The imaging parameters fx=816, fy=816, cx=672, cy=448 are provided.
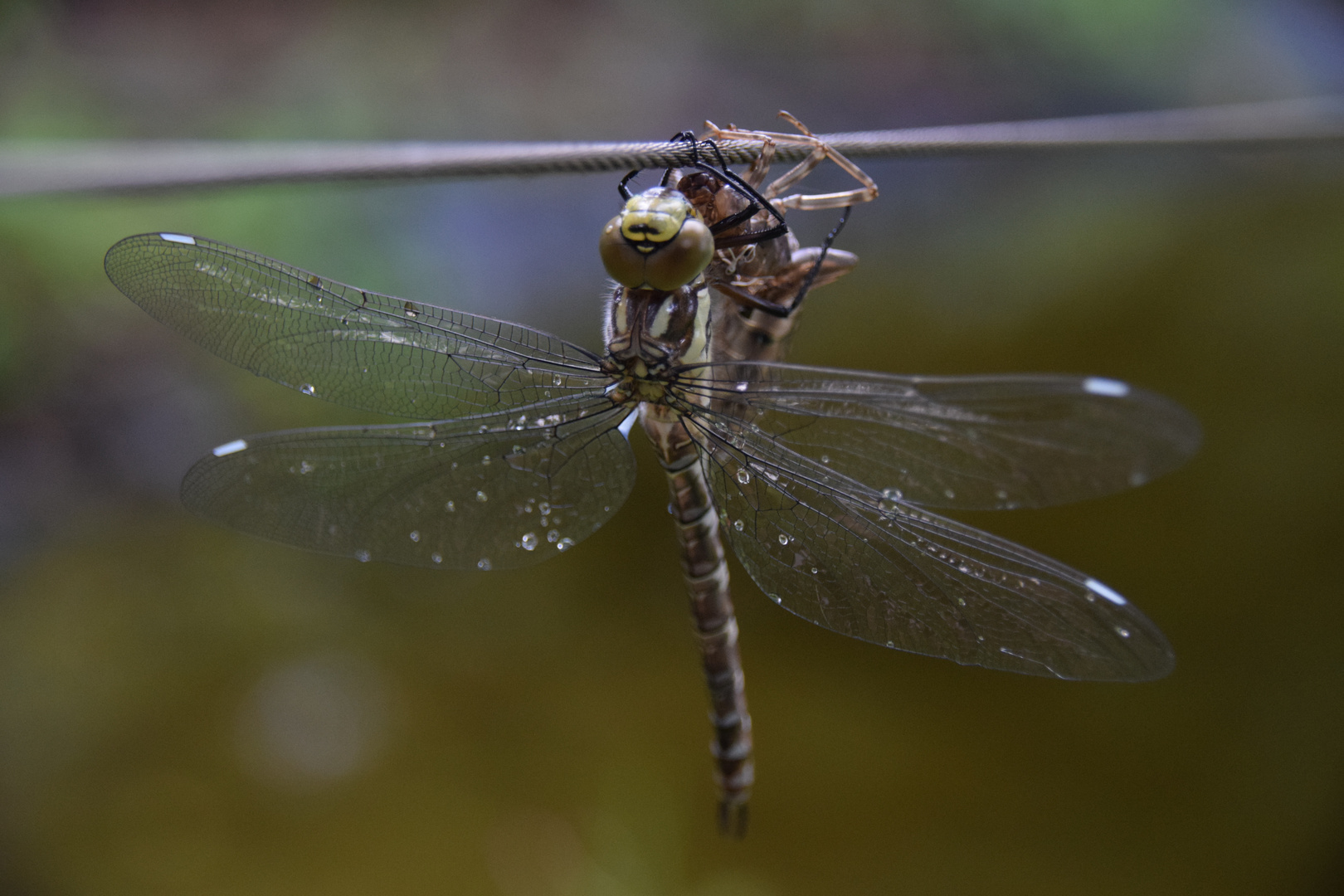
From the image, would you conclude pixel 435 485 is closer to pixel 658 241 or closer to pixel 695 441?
pixel 695 441

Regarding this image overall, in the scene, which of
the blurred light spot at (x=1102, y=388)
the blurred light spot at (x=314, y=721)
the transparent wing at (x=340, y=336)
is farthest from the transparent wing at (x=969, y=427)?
the blurred light spot at (x=314, y=721)

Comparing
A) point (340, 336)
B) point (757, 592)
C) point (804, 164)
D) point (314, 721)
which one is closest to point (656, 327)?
point (804, 164)

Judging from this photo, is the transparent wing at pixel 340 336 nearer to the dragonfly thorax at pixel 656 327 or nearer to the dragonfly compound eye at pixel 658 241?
the dragonfly thorax at pixel 656 327

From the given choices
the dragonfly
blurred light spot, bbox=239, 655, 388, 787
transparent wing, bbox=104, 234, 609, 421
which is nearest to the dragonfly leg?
the dragonfly

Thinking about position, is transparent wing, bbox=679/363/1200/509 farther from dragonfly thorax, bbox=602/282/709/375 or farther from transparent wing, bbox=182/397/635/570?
transparent wing, bbox=182/397/635/570

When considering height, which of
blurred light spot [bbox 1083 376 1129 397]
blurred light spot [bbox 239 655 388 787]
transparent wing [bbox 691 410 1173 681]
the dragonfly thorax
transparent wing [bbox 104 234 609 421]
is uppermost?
blurred light spot [bbox 1083 376 1129 397]

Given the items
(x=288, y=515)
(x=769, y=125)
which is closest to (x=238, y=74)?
(x=769, y=125)
